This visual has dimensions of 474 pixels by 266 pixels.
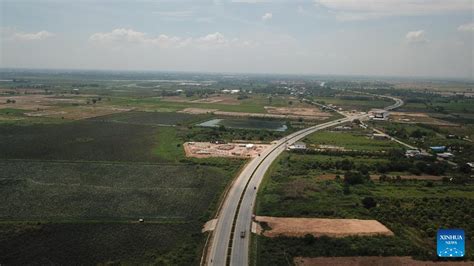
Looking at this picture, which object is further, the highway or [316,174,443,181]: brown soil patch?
[316,174,443,181]: brown soil patch

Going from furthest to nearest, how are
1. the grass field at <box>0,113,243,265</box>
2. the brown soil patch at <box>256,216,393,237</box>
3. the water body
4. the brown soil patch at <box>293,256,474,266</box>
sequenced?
1. the water body
2. the brown soil patch at <box>256,216,393,237</box>
3. the grass field at <box>0,113,243,265</box>
4. the brown soil patch at <box>293,256,474,266</box>

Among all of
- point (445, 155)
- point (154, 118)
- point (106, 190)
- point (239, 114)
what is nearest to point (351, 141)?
point (445, 155)

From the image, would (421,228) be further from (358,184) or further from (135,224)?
(135,224)

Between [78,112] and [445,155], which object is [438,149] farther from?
[78,112]

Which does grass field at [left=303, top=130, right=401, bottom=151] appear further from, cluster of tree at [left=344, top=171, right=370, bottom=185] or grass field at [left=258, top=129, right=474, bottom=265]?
cluster of tree at [left=344, top=171, right=370, bottom=185]

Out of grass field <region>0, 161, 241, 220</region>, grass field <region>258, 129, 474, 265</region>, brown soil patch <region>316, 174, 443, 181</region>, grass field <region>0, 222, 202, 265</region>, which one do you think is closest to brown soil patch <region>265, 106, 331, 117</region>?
grass field <region>258, 129, 474, 265</region>

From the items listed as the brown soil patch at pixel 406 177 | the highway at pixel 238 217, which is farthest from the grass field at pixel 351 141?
the brown soil patch at pixel 406 177

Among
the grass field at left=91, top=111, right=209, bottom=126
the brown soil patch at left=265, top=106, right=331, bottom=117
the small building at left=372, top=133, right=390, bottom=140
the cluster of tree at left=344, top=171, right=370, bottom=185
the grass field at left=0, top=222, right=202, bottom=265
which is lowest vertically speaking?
the grass field at left=0, top=222, right=202, bottom=265
